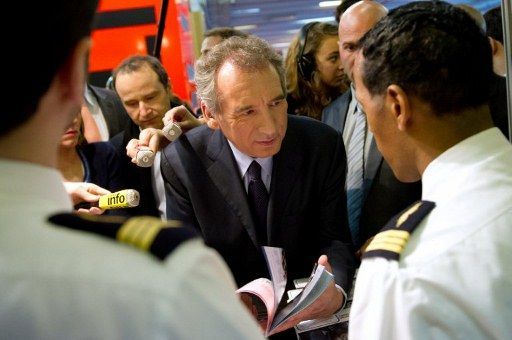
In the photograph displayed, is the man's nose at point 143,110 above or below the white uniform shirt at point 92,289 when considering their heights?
below

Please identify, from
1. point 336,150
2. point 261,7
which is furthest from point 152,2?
point 336,150

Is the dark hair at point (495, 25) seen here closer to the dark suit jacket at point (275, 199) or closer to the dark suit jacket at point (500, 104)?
the dark suit jacket at point (500, 104)

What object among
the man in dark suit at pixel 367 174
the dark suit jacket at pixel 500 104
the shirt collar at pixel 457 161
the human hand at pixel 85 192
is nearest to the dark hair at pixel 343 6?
the man in dark suit at pixel 367 174

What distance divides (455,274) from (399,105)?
33 cm

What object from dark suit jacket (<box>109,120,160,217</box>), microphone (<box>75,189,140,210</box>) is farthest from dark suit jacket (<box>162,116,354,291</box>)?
microphone (<box>75,189,140,210</box>)

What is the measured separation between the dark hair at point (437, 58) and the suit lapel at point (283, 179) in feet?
2.73

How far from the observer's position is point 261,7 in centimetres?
614

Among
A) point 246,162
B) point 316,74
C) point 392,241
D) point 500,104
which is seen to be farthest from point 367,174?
point 392,241

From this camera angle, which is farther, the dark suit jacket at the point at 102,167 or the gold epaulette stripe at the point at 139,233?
the dark suit jacket at the point at 102,167

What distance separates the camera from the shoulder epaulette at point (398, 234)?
3.05ft

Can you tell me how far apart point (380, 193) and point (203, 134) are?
0.66 m

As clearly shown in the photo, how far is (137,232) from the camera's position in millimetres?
509

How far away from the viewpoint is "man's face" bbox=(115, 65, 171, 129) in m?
2.62

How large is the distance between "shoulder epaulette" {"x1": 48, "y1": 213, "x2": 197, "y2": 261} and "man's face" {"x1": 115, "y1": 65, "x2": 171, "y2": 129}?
2127mm
